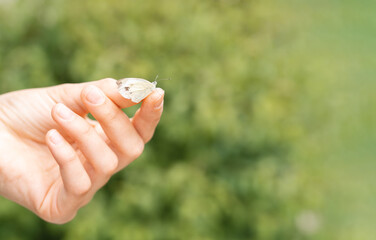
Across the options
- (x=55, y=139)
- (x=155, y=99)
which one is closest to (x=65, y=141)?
(x=55, y=139)

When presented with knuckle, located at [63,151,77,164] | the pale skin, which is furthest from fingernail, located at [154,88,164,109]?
knuckle, located at [63,151,77,164]

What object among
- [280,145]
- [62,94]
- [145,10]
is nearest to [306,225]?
[280,145]

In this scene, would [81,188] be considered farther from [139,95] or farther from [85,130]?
[139,95]

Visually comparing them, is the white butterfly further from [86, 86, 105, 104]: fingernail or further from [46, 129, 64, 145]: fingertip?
[46, 129, 64, 145]: fingertip

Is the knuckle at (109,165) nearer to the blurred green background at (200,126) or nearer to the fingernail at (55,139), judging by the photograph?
the fingernail at (55,139)

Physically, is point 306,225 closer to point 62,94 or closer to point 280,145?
point 280,145
